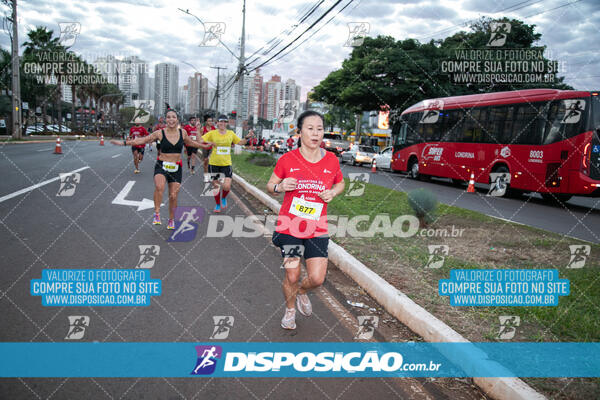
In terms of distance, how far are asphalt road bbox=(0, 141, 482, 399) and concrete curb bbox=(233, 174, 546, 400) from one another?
20 cm

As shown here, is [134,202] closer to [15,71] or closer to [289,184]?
[289,184]

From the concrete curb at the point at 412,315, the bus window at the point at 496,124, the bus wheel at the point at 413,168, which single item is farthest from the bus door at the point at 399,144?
the concrete curb at the point at 412,315

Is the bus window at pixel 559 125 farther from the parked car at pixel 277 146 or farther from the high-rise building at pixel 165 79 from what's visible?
the high-rise building at pixel 165 79

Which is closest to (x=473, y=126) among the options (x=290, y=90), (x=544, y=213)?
(x=544, y=213)

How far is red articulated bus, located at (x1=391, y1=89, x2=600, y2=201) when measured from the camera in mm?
12805

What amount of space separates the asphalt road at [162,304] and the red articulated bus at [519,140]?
10.6 meters

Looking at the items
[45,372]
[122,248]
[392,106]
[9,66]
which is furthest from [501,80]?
[9,66]

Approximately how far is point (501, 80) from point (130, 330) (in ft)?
99.2

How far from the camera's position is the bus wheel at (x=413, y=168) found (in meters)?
21.8

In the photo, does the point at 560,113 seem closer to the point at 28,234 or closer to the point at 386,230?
the point at 386,230

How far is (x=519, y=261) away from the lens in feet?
19.9

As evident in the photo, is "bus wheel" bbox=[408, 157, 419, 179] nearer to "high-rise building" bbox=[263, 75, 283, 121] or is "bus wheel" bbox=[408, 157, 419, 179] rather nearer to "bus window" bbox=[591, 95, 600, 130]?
"bus window" bbox=[591, 95, 600, 130]

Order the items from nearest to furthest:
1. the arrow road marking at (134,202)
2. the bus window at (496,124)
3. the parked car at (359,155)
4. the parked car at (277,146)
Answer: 1. the arrow road marking at (134,202)
2. the bus window at (496,124)
3. the parked car at (359,155)
4. the parked car at (277,146)

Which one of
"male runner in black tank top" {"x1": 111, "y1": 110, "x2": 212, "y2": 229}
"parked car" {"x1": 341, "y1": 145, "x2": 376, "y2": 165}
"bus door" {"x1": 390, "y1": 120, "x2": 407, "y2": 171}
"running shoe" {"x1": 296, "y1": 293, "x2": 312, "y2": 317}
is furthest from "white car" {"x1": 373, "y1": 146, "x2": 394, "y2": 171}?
"running shoe" {"x1": 296, "y1": 293, "x2": 312, "y2": 317}
